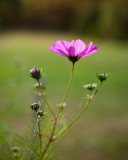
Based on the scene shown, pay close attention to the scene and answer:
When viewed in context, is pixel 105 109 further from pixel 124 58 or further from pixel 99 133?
pixel 124 58

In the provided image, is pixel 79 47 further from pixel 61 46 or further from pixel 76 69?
pixel 76 69

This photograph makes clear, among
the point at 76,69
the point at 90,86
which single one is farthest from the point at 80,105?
the point at 76,69

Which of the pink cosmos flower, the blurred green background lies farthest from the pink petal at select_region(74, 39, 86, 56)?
the blurred green background

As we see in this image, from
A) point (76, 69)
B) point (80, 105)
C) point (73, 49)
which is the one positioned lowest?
point (76, 69)

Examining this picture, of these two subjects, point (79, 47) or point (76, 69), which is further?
point (76, 69)

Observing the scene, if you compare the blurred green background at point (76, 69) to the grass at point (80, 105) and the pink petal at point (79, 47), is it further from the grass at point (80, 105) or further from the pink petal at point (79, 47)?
the pink petal at point (79, 47)

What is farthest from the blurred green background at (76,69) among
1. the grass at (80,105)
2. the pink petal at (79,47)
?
the pink petal at (79,47)
